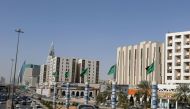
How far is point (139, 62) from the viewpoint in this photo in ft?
487

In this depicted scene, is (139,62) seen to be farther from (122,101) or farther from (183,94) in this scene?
(183,94)

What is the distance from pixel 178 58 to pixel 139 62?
48.5m

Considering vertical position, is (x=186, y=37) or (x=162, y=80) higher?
(x=186, y=37)

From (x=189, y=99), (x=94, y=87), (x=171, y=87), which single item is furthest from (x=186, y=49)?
(x=94, y=87)

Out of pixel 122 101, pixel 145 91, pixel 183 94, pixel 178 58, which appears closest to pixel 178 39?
pixel 178 58

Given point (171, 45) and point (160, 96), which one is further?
point (171, 45)

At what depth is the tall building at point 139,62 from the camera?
137875mm

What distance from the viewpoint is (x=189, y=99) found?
81.7 meters

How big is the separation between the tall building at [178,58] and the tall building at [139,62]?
1105 inches

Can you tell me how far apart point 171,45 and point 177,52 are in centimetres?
305

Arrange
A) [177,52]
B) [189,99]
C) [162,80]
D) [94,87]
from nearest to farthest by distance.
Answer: [189,99]
[177,52]
[162,80]
[94,87]

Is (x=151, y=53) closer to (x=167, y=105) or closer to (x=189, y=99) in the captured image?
(x=167, y=105)

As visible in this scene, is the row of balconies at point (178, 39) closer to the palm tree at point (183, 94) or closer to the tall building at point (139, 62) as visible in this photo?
the palm tree at point (183, 94)

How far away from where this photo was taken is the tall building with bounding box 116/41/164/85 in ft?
452
